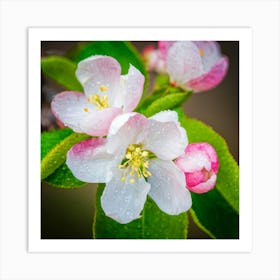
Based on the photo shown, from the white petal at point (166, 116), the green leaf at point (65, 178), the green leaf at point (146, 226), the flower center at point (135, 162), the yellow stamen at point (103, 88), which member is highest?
the yellow stamen at point (103, 88)

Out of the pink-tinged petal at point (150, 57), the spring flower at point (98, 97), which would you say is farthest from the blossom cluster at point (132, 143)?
the pink-tinged petal at point (150, 57)

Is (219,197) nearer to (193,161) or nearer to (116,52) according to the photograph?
(193,161)

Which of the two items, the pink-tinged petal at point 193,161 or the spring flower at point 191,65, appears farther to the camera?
the spring flower at point 191,65

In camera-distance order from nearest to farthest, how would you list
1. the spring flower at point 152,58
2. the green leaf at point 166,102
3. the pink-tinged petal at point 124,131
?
1. the pink-tinged petal at point 124,131
2. the green leaf at point 166,102
3. the spring flower at point 152,58

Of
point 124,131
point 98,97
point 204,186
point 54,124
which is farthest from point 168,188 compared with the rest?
point 54,124

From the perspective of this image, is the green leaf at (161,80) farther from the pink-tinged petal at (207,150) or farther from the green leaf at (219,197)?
the pink-tinged petal at (207,150)
